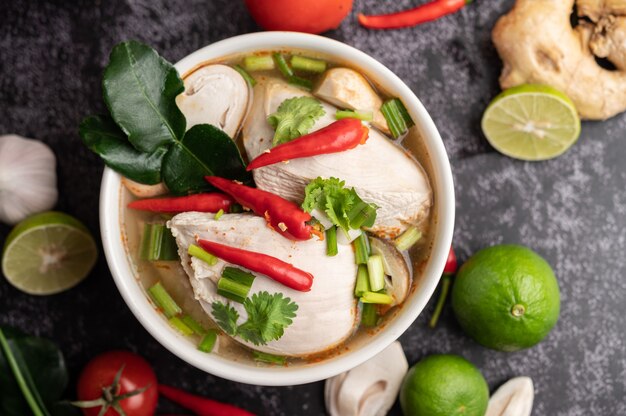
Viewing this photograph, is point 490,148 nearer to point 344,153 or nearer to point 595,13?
point 595,13

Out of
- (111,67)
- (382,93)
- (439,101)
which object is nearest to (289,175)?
(382,93)

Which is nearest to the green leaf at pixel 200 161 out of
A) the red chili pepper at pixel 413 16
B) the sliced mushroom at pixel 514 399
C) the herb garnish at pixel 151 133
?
the herb garnish at pixel 151 133

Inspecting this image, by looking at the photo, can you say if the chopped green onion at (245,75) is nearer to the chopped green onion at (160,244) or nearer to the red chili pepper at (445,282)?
the chopped green onion at (160,244)

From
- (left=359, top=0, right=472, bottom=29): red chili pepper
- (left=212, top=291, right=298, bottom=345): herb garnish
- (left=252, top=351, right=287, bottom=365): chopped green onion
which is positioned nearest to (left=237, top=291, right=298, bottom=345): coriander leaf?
(left=212, top=291, right=298, bottom=345): herb garnish

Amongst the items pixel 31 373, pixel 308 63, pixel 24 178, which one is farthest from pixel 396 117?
pixel 31 373

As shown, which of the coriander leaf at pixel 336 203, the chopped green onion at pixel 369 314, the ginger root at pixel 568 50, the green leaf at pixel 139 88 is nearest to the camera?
the coriander leaf at pixel 336 203

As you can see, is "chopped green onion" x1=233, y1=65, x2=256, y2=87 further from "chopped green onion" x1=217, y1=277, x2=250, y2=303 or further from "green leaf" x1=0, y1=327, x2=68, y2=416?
"green leaf" x1=0, y1=327, x2=68, y2=416

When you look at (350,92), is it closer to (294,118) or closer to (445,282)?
(294,118)
